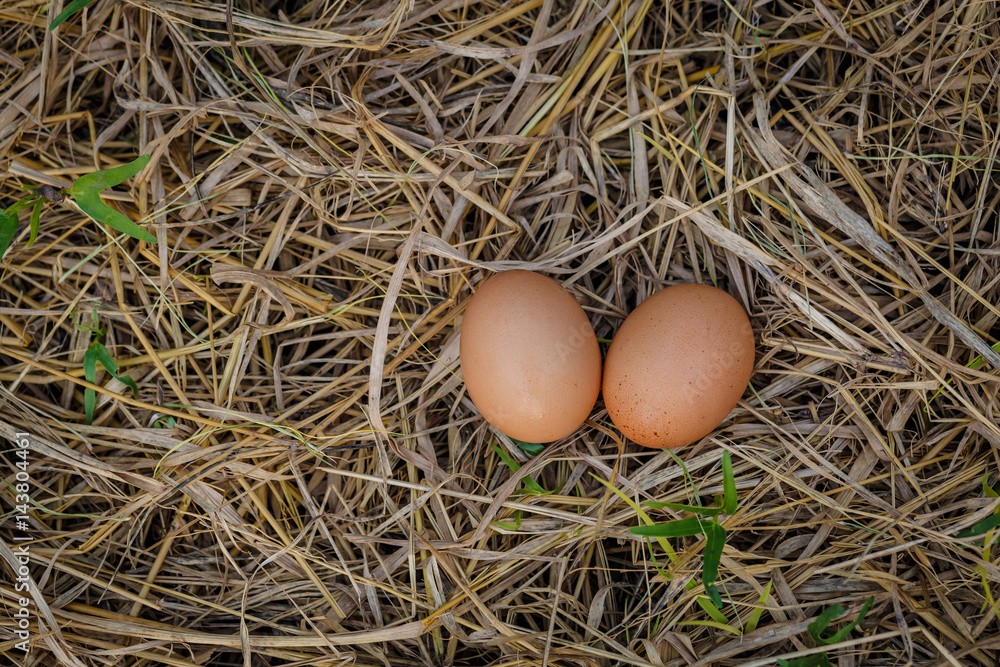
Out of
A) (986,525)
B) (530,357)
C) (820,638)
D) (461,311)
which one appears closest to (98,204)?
(461,311)

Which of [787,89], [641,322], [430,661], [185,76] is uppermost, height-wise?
[185,76]

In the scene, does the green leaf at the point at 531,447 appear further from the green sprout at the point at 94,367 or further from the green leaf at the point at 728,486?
the green sprout at the point at 94,367

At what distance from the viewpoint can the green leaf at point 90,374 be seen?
61.3 inches

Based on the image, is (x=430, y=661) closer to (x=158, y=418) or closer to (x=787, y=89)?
(x=158, y=418)

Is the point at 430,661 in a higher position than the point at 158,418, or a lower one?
lower

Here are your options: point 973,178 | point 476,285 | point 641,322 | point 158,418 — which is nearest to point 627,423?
point 641,322

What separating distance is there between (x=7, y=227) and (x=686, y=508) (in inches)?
66.0

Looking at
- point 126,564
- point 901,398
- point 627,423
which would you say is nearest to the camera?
point 627,423

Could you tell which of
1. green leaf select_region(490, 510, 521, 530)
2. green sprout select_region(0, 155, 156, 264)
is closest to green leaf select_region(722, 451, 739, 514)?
green leaf select_region(490, 510, 521, 530)

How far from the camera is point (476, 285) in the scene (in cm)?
159

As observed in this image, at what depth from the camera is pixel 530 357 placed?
134 centimetres

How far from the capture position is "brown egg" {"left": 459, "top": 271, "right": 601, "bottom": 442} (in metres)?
1.34

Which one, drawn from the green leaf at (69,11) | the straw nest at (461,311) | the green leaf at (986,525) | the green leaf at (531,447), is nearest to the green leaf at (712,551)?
the straw nest at (461,311)

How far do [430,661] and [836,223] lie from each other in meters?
1.49
